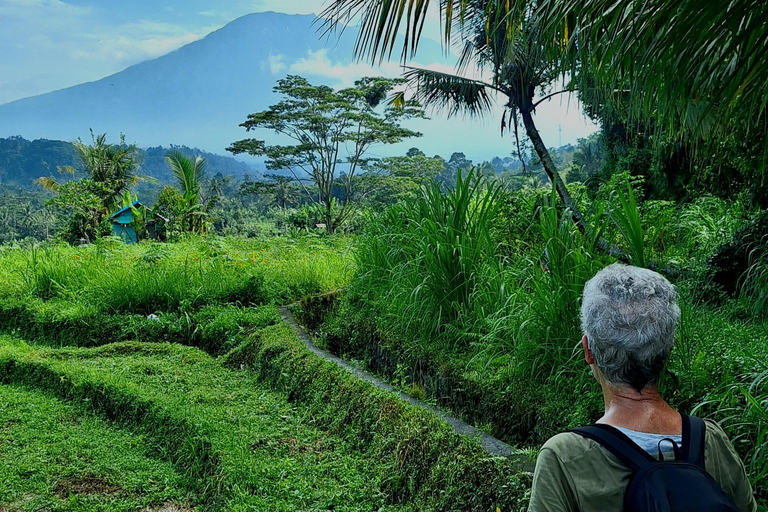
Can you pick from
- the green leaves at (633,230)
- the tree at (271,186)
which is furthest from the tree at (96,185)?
the green leaves at (633,230)

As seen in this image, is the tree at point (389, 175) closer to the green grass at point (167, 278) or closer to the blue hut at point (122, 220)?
the blue hut at point (122, 220)

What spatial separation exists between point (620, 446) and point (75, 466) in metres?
3.26

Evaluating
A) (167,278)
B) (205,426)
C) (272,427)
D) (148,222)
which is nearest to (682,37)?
(272,427)

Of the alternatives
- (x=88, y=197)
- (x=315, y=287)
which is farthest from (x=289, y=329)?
(x=88, y=197)

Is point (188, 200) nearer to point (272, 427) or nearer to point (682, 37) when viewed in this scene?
point (272, 427)

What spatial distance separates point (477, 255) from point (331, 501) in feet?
6.38

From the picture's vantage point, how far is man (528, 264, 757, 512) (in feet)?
3.79

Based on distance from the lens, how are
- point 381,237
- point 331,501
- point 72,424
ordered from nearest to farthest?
point 331,501, point 72,424, point 381,237

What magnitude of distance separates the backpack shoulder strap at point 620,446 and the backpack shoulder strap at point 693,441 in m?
0.09

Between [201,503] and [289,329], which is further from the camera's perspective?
[289,329]

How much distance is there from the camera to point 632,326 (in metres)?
1.25

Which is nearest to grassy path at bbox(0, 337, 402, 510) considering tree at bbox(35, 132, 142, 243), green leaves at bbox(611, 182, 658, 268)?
green leaves at bbox(611, 182, 658, 268)

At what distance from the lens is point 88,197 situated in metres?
15.7

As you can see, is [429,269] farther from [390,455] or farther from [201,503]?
[201,503]
